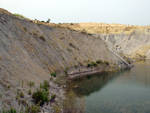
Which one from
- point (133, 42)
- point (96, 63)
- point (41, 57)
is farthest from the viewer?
point (133, 42)

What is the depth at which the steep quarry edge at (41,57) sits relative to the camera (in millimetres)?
11477

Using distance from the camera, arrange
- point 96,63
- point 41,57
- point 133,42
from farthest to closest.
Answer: point 133,42 → point 96,63 → point 41,57

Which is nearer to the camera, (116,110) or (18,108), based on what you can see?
(18,108)

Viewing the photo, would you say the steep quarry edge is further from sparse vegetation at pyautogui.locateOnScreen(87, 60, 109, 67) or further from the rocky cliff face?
the rocky cliff face

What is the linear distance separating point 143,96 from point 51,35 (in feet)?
67.7

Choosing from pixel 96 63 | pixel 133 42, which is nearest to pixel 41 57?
pixel 96 63

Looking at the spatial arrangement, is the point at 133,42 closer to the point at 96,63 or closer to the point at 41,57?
the point at 96,63

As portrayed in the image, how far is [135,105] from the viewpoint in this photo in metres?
15.6

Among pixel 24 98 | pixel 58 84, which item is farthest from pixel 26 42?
pixel 24 98

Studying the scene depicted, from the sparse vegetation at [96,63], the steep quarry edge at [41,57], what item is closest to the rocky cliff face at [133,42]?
the steep quarry edge at [41,57]

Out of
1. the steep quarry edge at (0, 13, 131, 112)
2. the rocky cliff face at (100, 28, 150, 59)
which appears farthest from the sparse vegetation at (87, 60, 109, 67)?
the rocky cliff face at (100, 28, 150, 59)

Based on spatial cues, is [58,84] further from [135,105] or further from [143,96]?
[143,96]

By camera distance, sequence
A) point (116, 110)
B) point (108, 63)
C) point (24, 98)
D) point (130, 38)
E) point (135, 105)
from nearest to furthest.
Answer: point (24, 98), point (116, 110), point (135, 105), point (108, 63), point (130, 38)

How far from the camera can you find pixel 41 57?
907 inches
